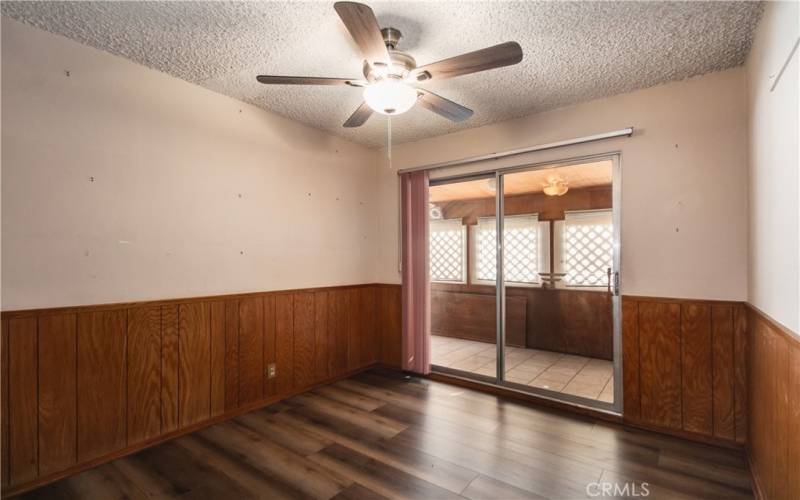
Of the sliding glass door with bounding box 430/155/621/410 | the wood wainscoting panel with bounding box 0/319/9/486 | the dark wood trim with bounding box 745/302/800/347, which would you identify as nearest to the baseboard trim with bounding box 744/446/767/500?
the dark wood trim with bounding box 745/302/800/347

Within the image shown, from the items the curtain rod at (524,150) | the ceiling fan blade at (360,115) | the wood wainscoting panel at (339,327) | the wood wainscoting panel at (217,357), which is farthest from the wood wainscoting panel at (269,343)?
the curtain rod at (524,150)

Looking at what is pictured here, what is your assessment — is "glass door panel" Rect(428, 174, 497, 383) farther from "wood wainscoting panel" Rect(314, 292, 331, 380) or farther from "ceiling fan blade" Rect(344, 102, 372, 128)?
"ceiling fan blade" Rect(344, 102, 372, 128)

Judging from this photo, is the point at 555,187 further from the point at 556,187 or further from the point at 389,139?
the point at 389,139

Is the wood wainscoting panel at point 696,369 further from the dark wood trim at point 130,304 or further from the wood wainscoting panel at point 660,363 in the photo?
the dark wood trim at point 130,304

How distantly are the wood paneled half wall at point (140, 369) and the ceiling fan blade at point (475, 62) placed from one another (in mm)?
2083

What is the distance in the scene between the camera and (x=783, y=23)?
1.38 meters

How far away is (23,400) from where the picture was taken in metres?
1.82

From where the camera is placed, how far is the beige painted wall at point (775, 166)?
1283mm

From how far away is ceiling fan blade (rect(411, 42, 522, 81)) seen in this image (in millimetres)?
1581

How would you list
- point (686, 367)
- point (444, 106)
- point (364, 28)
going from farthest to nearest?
point (686, 367), point (444, 106), point (364, 28)

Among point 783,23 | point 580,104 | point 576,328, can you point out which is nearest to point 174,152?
point 580,104

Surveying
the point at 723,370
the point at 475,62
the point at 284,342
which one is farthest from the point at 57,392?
the point at 723,370

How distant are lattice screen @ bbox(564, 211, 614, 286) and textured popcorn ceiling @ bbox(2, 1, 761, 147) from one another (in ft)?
6.73

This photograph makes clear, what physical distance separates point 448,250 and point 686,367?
3429 millimetres
